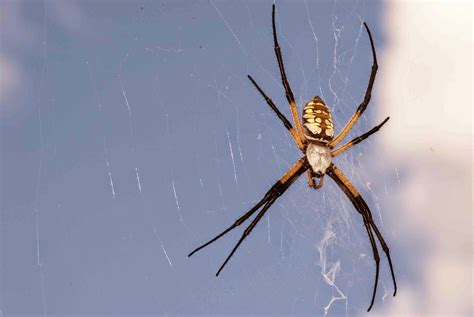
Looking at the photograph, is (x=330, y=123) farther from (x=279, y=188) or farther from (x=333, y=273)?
(x=333, y=273)

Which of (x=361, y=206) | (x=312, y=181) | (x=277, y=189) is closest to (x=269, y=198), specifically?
(x=277, y=189)

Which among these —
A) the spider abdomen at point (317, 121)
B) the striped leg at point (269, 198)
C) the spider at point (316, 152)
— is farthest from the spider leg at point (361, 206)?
the spider abdomen at point (317, 121)

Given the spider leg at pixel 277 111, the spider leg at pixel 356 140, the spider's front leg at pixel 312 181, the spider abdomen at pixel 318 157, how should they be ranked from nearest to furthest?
the spider leg at pixel 277 111 < the spider abdomen at pixel 318 157 < the spider leg at pixel 356 140 < the spider's front leg at pixel 312 181

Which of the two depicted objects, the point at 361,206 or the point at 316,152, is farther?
the point at 361,206

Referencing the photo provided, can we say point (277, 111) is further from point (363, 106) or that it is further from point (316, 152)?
point (363, 106)

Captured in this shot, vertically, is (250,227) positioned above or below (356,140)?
below

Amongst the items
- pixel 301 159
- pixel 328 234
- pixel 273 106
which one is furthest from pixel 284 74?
pixel 328 234

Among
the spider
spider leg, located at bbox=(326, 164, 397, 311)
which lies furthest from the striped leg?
spider leg, located at bbox=(326, 164, 397, 311)

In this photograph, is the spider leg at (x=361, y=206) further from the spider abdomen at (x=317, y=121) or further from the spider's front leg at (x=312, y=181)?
the spider abdomen at (x=317, y=121)
